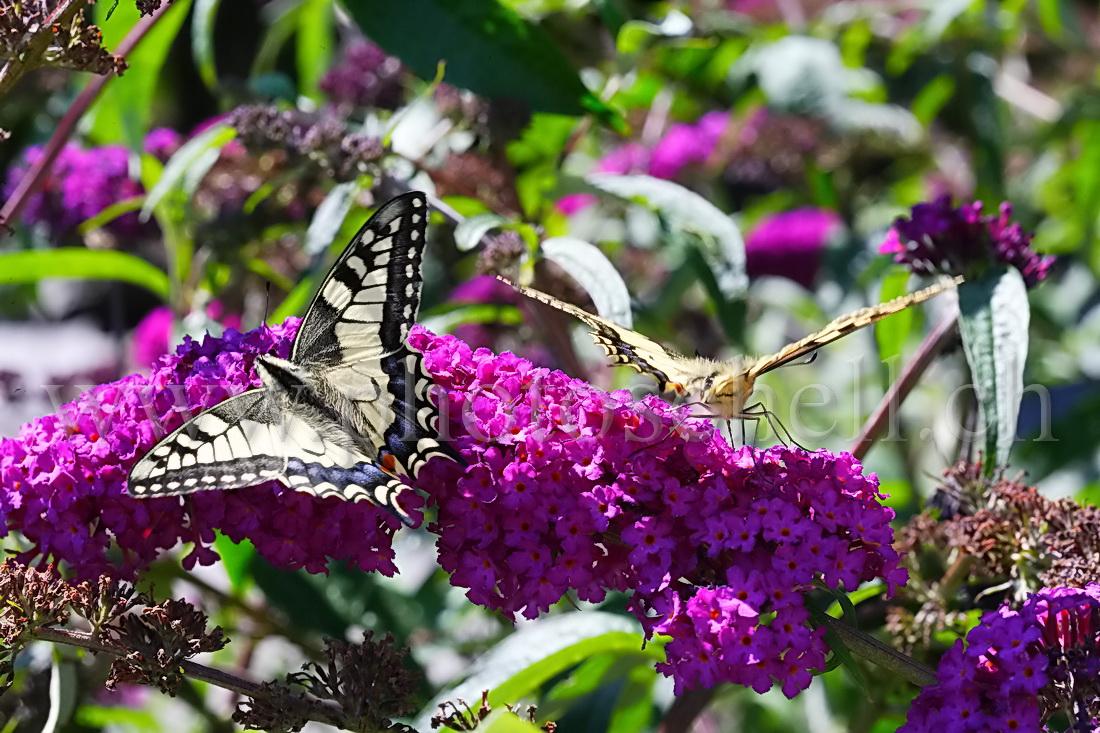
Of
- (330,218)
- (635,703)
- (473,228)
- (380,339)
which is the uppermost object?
(330,218)

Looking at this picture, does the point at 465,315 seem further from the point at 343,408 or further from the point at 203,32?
the point at 203,32

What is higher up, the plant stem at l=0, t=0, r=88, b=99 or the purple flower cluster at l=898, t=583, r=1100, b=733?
the plant stem at l=0, t=0, r=88, b=99

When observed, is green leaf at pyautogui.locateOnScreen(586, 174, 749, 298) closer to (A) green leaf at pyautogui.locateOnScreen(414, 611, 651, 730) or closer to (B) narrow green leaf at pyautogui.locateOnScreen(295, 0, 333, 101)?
(A) green leaf at pyautogui.locateOnScreen(414, 611, 651, 730)

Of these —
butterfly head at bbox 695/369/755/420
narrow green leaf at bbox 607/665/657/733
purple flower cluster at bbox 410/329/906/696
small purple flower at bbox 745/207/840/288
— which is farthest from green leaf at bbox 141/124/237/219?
small purple flower at bbox 745/207/840/288

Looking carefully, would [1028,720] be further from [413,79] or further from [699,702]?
[413,79]

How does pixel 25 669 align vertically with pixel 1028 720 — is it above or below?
above

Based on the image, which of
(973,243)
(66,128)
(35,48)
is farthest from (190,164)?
(973,243)

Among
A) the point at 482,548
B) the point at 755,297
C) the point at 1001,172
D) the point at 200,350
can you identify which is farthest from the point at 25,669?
the point at 1001,172
